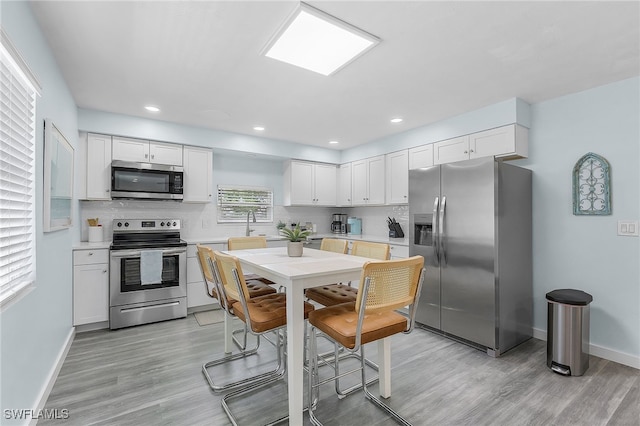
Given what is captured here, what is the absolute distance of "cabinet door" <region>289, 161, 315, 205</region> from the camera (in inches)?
201

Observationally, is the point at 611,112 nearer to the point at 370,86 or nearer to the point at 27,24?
the point at 370,86

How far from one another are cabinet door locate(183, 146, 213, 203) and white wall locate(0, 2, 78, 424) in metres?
1.45

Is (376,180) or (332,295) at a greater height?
(376,180)

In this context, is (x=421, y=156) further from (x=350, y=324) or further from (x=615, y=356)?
(x=350, y=324)

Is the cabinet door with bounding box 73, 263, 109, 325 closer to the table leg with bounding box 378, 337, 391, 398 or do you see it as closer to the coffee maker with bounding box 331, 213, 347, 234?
the table leg with bounding box 378, 337, 391, 398

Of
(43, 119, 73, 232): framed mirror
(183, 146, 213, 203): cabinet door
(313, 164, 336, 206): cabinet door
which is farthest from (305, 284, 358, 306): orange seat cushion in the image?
(313, 164, 336, 206): cabinet door

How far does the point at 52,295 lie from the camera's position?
2.32 meters

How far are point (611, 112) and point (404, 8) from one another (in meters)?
2.37

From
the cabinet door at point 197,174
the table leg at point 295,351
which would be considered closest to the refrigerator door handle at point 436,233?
the table leg at point 295,351

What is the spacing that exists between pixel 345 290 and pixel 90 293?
9.12ft

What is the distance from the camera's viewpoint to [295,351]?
1713mm

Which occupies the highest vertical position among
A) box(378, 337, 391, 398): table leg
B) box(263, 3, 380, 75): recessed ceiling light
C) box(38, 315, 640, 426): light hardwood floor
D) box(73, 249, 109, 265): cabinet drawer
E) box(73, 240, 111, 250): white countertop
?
box(263, 3, 380, 75): recessed ceiling light

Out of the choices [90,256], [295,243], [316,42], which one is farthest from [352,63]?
[90,256]

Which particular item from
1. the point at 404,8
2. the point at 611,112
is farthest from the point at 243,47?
the point at 611,112
